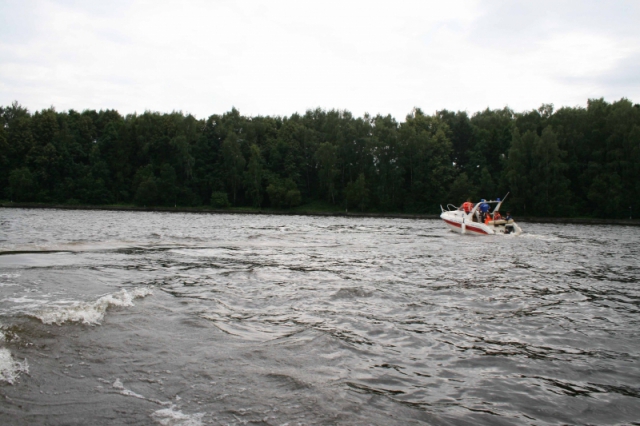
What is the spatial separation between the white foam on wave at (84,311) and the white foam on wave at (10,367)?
184 centimetres

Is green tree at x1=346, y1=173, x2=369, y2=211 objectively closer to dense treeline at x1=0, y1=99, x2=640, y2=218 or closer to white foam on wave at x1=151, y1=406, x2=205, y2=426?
dense treeline at x1=0, y1=99, x2=640, y2=218

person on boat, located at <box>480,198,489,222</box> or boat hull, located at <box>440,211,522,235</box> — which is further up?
person on boat, located at <box>480,198,489,222</box>

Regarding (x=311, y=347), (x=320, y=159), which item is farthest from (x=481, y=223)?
(x=320, y=159)

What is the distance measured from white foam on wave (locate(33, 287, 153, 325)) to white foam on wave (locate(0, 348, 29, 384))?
1840mm

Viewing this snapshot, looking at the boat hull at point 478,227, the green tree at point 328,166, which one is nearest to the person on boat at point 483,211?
the boat hull at point 478,227

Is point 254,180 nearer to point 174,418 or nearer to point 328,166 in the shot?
point 328,166

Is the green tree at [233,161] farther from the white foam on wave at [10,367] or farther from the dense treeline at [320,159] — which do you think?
the white foam on wave at [10,367]

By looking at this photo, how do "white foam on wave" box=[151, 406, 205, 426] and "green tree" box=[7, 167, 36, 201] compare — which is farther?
"green tree" box=[7, 167, 36, 201]

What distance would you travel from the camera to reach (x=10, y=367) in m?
6.31

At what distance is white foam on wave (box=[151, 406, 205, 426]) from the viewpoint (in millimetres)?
5059

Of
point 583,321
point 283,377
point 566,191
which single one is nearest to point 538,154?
point 566,191

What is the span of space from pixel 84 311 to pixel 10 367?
2.89 meters

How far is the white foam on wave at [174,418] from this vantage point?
16.6ft

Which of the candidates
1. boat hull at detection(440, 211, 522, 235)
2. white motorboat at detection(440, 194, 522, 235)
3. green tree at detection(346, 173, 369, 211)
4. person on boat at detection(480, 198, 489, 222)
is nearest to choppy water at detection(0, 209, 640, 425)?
boat hull at detection(440, 211, 522, 235)
